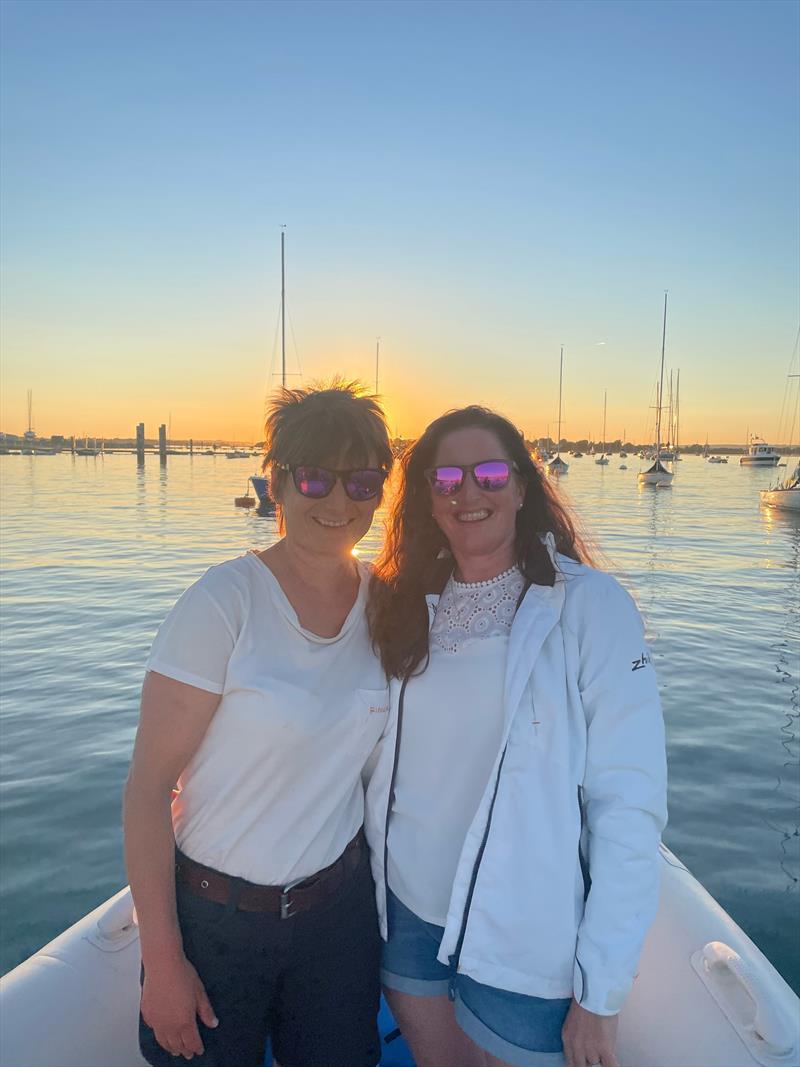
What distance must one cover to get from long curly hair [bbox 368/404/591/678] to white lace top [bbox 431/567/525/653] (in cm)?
5

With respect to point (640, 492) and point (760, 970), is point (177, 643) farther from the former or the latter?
point (640, 492)

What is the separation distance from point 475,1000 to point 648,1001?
0.85 metres

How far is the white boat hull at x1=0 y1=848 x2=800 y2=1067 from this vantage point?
2.13 meters

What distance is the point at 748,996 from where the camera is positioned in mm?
2260

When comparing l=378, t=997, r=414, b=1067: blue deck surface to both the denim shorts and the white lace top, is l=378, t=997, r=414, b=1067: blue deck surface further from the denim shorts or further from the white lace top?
the white lace top

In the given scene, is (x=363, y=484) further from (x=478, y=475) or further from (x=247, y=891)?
(x=247, y=891)

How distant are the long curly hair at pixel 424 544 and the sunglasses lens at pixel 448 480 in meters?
0.16

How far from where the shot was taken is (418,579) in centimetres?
244

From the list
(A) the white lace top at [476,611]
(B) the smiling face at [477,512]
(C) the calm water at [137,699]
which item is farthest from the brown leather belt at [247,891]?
(C) the calm water at [137,699]

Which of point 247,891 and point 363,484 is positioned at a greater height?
point 363,484

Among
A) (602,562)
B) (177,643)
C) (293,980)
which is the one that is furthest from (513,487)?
(293,980)

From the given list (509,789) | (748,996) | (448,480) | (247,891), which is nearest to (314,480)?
(448,480)

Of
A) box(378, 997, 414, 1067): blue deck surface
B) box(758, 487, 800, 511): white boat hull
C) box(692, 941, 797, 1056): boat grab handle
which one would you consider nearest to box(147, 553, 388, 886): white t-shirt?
box(692, 941, 797, 1056): boat grab handle

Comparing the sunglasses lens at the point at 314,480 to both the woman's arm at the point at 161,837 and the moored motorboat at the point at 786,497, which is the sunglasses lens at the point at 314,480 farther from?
the moored motorboat at the point at 786,497
